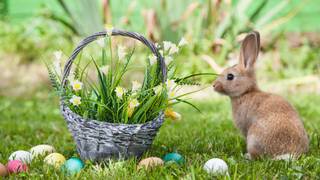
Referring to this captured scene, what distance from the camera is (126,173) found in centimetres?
281

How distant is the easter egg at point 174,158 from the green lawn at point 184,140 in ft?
0.17

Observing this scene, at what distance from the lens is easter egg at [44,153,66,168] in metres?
3.04

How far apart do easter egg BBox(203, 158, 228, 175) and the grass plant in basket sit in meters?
0.39

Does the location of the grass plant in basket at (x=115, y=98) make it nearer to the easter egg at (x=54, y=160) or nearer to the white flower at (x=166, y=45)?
the white flower at (x=166, y=45)

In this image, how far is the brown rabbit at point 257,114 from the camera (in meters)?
3.20

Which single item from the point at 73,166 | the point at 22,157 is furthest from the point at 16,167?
the point at 73,166

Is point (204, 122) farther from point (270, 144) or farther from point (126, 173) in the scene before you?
point (126, 173)

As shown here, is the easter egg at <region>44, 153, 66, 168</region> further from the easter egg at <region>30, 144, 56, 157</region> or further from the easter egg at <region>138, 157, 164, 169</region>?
the easter egg at <region>138, 157, 164, 169</region>

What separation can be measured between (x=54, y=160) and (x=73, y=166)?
7.2 inches

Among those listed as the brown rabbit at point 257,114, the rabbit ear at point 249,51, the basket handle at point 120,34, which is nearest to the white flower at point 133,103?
the basket handle at point 120,34

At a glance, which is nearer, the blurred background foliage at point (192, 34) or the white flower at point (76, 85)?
the white flower at point (76, 85)

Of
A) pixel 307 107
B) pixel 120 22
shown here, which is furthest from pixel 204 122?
pixel 120 22

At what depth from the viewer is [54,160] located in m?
3.07

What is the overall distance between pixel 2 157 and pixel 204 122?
1942 mm
